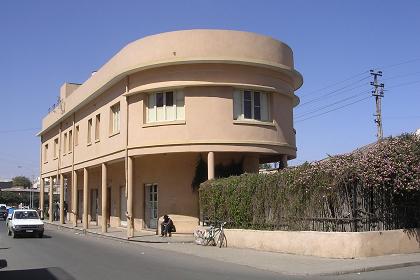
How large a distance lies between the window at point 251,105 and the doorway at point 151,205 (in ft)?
21.6

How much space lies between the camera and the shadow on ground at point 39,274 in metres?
12.6

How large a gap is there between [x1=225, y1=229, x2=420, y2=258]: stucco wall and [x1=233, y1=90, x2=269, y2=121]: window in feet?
25.0

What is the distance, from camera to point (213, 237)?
71.6 ft

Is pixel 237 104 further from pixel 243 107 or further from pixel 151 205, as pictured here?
pixel 151 205

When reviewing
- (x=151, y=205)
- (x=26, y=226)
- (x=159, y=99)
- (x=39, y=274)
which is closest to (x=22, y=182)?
(x=26, y=226)

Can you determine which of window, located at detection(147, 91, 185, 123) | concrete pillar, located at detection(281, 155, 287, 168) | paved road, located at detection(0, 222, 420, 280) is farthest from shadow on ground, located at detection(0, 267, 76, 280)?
concrete pillar, located at detection(281, 155, 287, 168)

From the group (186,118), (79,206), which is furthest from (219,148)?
(79,206)

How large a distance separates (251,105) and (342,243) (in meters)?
11.0

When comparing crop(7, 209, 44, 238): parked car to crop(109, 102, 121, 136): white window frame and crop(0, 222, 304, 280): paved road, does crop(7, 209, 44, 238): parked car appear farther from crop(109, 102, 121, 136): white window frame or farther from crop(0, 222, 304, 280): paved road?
crop(0, 222, 304, 280): paved road

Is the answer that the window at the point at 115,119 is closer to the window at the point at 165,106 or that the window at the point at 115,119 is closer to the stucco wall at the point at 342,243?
the window at the point at 165,106

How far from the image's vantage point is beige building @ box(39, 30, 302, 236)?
24594 mm

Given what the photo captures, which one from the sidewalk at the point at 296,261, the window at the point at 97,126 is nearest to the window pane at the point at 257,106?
the sidewalk at the point at 296,261

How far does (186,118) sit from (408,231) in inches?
455

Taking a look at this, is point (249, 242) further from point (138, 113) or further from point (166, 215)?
point (138, 113)
